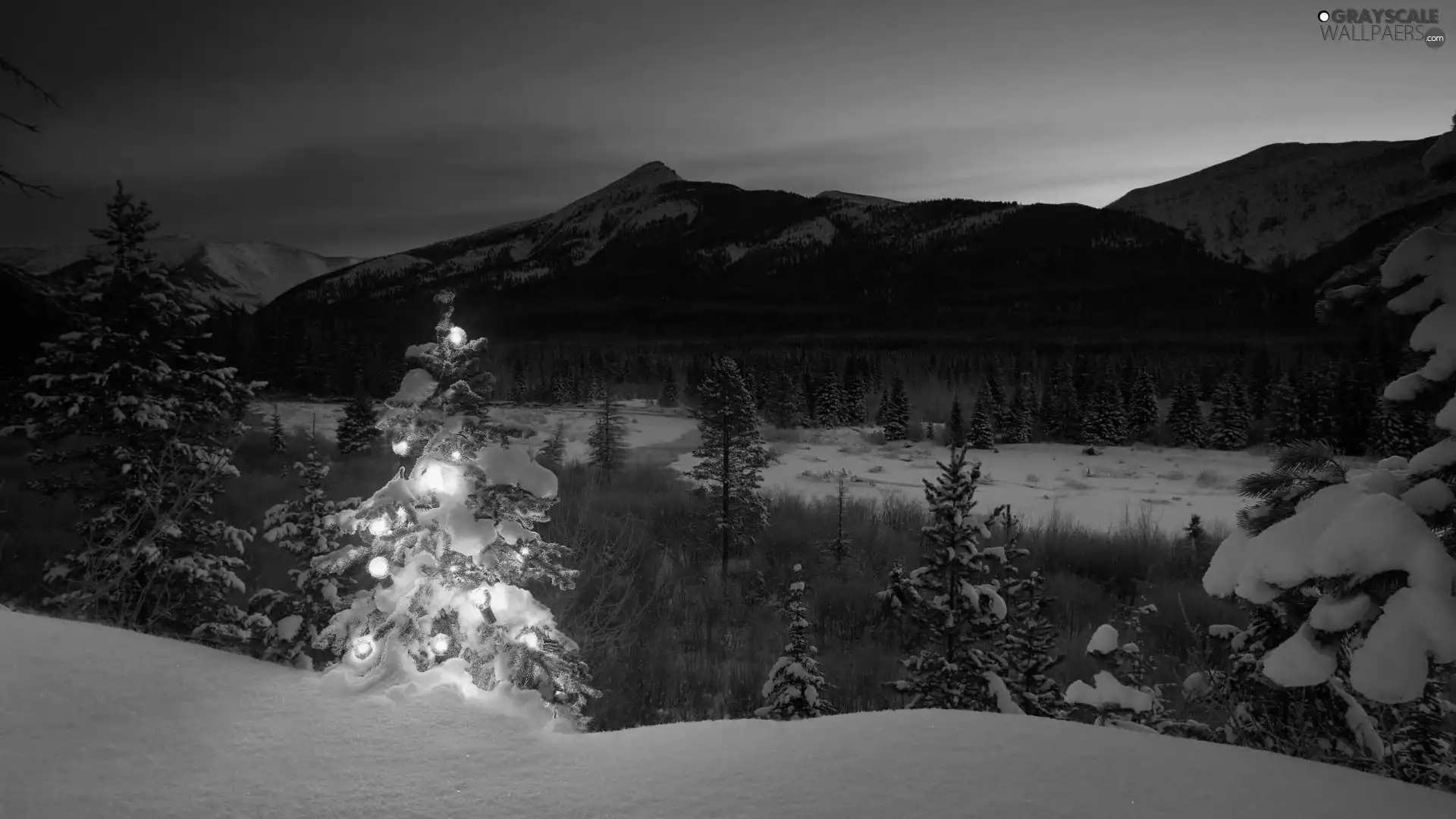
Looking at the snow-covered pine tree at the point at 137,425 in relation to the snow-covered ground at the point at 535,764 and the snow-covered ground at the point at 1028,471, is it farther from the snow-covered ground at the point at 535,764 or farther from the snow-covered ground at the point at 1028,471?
the snow-covered ground at the point at 1028,471

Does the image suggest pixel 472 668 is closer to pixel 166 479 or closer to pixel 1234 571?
pixel 1234 571

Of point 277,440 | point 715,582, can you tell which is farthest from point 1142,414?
point 277,440

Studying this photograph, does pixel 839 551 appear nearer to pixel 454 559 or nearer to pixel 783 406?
pixel 454 559

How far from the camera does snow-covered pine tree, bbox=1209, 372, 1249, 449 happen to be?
3528cm

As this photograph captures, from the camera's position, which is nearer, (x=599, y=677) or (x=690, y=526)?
(x=599, y=677)

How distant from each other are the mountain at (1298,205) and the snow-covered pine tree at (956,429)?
152804 millimetres

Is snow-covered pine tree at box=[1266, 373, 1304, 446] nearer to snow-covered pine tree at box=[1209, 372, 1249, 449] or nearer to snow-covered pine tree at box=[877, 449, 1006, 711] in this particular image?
snow-covered pine tree at box=[1209, 372, 1249, 449]

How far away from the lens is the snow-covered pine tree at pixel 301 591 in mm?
6332

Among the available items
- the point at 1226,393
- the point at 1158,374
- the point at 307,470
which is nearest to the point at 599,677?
the point at 307,470

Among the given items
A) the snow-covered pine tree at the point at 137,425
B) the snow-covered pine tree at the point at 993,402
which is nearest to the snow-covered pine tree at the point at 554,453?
the snow-covered pine tree at the point at 137,425

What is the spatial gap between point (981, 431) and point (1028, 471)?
9.83 m

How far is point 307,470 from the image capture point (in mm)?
7391

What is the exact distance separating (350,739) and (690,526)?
1437 cm

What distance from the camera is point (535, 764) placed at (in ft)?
8.19
